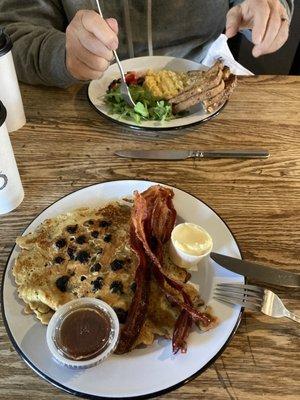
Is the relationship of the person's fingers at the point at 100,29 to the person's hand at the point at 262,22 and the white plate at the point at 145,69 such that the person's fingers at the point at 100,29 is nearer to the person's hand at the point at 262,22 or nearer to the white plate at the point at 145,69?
the white plate at the point at 145,69

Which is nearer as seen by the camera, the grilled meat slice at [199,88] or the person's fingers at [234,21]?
the grilled meat slice at [199,88]

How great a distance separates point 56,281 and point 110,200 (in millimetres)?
295

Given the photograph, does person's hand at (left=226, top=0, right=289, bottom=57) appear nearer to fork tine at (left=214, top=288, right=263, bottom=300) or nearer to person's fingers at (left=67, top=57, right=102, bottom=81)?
person's fingers at (left=67, top=57, right=102, bottom=81)

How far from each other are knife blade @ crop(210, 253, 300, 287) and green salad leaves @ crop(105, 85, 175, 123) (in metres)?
0.60

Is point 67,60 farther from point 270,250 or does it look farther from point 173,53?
point 270,250

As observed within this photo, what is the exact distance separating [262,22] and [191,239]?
866mm

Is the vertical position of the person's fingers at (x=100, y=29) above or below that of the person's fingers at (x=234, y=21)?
above

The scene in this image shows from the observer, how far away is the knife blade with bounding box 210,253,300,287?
97 cm

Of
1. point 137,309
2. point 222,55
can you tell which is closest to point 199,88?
point 222,55

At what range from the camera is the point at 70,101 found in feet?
4.95

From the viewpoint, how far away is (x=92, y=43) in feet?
4.30

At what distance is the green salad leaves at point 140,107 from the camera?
4.60 feet

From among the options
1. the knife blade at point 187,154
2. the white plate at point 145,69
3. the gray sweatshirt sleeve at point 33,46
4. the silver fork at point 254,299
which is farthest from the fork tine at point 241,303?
the gray sweatshirt sleeve at point 33,46

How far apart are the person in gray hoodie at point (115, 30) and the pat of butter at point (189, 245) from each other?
24.9 inches
